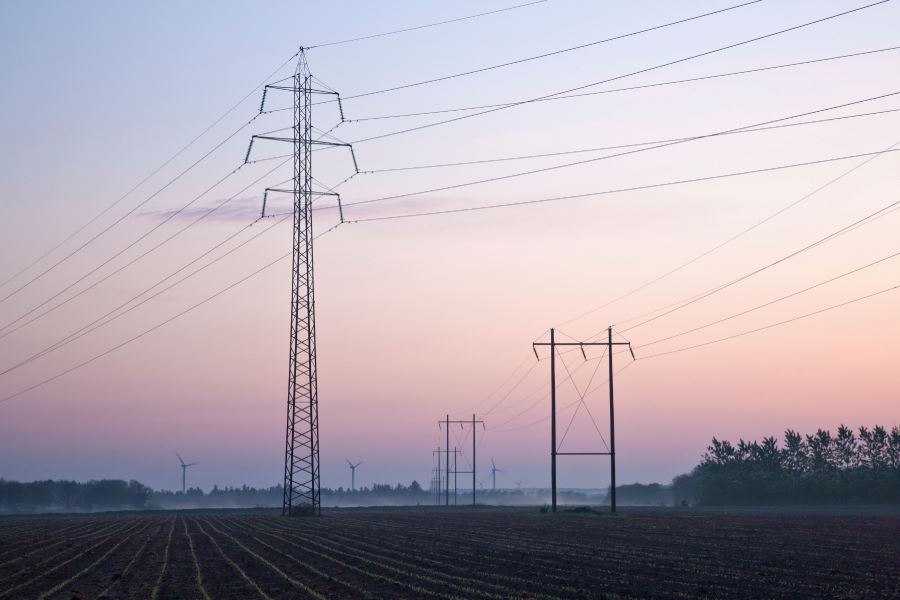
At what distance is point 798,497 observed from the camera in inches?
6358

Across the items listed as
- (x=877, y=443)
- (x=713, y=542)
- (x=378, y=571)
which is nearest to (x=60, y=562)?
(x=378, y=571)

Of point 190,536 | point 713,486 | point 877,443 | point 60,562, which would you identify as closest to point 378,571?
point 60,562

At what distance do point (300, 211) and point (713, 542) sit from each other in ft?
129

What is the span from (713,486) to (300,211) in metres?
119

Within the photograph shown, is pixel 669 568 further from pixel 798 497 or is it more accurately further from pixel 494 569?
pixel 798 497

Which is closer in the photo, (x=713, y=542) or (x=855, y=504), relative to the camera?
(x=713, y=542)

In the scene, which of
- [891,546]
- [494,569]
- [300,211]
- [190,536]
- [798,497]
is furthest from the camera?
[798,497]

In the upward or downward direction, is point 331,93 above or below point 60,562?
above

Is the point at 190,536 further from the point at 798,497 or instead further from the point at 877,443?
the point at 877,443

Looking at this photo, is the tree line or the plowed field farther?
the tree line

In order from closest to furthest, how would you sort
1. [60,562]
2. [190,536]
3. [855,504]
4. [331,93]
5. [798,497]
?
[60,562]
[190,536]
[331,93]
[855,504]
[798,497]

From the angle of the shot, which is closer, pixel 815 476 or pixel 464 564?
pixel 464 564

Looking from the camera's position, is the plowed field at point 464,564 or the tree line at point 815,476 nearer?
the plowed field at point 464,564

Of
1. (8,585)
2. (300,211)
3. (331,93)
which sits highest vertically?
(331,93)
